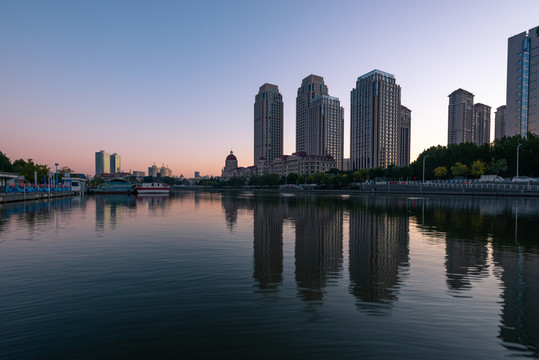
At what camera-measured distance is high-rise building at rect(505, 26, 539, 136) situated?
14888cm

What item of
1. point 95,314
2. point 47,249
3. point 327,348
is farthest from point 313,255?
point 47,249

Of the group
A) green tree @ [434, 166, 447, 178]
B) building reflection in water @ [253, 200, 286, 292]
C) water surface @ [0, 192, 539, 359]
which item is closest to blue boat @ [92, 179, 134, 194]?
water surface @ [0, 192, 539, 359]

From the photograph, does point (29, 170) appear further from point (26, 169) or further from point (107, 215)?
point (107, 215)

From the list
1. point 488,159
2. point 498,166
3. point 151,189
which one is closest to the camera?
point 498,166

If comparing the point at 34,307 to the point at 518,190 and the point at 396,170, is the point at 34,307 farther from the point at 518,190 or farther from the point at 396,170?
the point at 396,170

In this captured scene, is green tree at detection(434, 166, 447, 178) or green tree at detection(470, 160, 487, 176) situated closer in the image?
green tree at detection(470, 160, 487, 176)

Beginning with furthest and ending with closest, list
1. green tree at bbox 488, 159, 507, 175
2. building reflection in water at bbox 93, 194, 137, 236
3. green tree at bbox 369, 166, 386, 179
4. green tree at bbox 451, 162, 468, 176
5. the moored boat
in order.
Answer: green tree at bbox 369, 166, 386, 179 < the moored boat < green tree at bbox 451, 162, 468, 176 < green tree at bbox 488, 159, 507, 175 < building reflection in water at bbox 93, 194, 137, 236

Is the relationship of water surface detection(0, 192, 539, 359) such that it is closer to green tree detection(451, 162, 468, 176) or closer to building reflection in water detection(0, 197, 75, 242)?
building reflection in water detection(0, 197, 75, 242)

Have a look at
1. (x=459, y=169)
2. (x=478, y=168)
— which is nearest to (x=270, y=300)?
(x=478, y=168)

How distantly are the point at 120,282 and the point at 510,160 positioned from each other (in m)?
123

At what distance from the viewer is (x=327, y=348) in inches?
244

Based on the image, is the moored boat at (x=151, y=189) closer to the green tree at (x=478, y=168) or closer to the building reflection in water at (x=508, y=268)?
the building reflection in water at (x=508, y=268)

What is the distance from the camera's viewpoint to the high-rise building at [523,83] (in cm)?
14888

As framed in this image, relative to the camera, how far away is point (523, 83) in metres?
153
